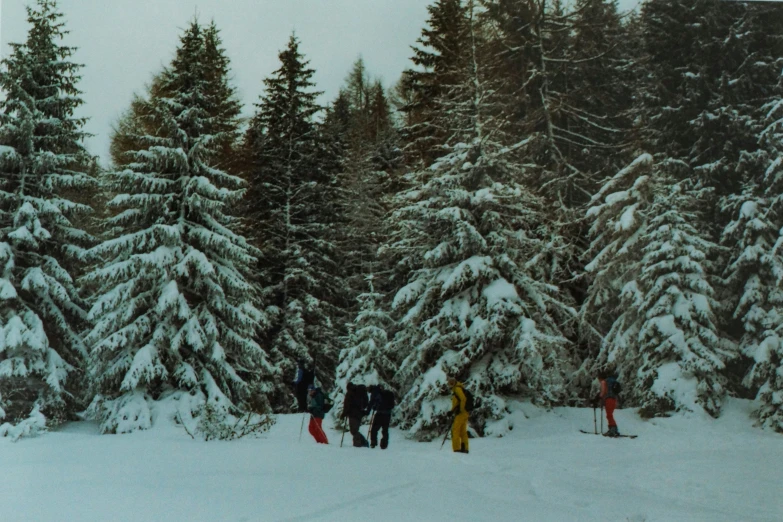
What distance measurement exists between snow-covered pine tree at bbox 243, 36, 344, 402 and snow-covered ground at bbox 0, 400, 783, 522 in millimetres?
10383

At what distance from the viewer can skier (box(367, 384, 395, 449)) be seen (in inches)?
466

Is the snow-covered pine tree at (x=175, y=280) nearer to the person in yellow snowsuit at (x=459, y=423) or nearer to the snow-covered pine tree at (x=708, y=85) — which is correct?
the person in yellow snowsuit at (x=459, y=423)

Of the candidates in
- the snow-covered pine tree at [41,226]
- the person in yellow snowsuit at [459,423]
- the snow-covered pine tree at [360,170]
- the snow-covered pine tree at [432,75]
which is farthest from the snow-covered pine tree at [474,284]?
the snow-covered pine tree at [41,226]

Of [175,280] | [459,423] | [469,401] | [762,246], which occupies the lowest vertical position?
[459,423]

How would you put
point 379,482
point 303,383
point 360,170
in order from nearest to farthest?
point 379,482 → point 303,383 → point 360,170

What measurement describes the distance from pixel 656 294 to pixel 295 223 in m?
12.7

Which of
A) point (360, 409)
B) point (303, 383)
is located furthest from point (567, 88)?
point (360, 409)

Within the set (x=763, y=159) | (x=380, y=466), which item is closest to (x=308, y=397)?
(x=380, y=466)

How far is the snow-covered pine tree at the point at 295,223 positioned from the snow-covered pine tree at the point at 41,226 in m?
5.84

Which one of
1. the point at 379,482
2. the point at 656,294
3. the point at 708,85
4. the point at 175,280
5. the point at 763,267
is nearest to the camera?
the point at 379,482

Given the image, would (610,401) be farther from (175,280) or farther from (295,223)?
(295,223)

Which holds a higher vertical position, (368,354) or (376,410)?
(368,354)

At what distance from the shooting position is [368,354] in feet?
50.7

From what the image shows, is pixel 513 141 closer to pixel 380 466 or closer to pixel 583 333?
pixel 583 333
